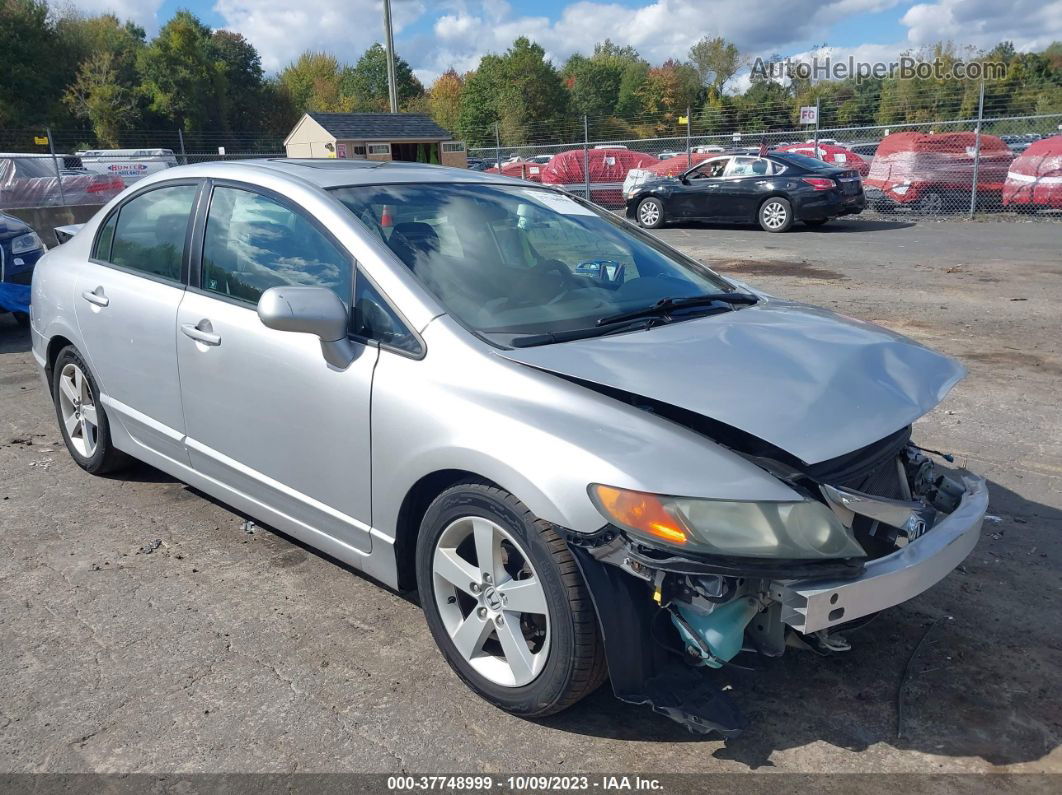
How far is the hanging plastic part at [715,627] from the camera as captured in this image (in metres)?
2.44

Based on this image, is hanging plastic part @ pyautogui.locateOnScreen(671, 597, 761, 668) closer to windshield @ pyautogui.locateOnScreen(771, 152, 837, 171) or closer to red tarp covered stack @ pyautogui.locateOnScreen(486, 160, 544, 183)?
windshield @ pyautogui.locateOnScreen(771, 152, 837, 171)

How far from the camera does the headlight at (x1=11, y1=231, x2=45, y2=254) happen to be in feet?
27.7

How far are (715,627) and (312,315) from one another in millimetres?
1603

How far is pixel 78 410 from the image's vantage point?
4.85 m

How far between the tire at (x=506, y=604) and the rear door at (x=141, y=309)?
5.38 ft

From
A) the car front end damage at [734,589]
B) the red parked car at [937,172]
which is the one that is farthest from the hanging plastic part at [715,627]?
the red parked car at [937,172]

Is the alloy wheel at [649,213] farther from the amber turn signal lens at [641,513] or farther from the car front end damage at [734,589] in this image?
the amber turn signal lens at [641,513]

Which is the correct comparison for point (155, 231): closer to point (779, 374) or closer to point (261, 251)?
point (261, 251)

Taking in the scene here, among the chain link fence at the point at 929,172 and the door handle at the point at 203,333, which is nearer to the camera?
the door handle at the point at 203,333

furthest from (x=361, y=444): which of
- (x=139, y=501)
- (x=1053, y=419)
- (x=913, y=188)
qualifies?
(x=913, y=188)

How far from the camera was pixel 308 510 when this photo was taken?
3.35 metres

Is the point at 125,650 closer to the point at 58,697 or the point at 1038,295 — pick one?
the point at 58,697

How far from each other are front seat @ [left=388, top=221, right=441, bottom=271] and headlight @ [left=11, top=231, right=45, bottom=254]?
6712 mm

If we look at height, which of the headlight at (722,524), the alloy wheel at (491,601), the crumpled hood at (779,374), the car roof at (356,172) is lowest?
the alloy wheel at (491,601)
